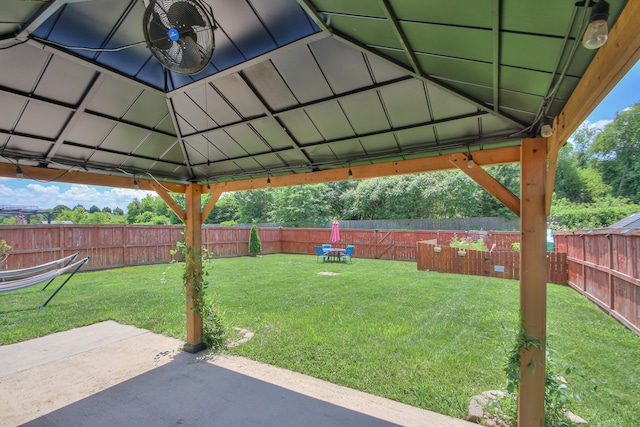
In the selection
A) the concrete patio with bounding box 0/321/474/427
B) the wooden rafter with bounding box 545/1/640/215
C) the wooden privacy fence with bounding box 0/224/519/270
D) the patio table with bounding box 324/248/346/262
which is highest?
the wooden rafter with bounding box 545/1/640/215

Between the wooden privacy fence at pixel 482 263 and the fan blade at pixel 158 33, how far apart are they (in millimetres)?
9368

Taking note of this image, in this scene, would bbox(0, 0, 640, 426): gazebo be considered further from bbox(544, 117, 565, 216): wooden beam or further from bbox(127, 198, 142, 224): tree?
bbox(127, 198, 142, 224): tree

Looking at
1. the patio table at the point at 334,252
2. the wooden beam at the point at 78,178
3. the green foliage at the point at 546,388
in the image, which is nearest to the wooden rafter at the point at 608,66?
the green foliage at the point at 546,388

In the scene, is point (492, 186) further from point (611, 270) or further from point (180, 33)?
point (611, 270)

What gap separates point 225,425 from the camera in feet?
8.08

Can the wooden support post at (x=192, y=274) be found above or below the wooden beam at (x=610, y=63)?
below

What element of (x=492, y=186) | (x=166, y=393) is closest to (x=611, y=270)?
(x=492, y=186)

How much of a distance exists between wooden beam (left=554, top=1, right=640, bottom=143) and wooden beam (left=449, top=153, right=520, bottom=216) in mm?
933

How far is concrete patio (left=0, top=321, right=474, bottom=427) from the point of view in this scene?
2518mm

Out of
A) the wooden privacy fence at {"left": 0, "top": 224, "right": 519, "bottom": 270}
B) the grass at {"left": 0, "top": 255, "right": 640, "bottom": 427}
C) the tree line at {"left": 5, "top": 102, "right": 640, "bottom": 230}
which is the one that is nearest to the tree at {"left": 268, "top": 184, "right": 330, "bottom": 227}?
the tree line at {"left": 5, "top": 102, "right": 640, "bottom": 230}

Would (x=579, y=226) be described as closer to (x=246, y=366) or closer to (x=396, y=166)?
(x=396, y=166)

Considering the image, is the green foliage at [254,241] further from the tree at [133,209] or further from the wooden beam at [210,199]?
the tree at [133,209]

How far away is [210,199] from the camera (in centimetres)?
420

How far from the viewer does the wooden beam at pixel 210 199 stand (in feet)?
13.4
